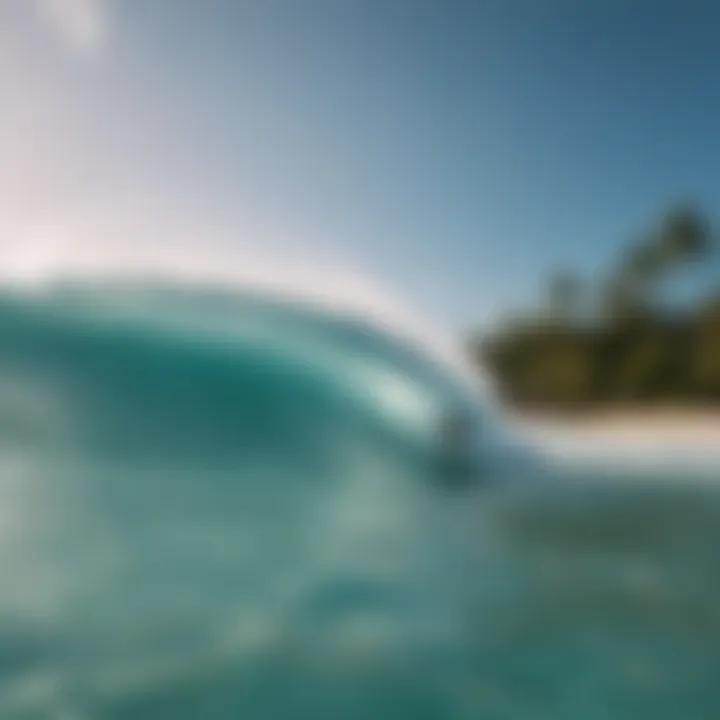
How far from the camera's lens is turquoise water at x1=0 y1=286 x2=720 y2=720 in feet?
9.80

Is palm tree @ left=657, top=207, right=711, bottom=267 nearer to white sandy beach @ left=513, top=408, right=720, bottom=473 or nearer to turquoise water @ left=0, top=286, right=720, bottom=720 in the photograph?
white sandy beach @ left=513, top=408, right=720, bottom=473

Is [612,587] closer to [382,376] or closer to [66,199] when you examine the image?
[382,376]

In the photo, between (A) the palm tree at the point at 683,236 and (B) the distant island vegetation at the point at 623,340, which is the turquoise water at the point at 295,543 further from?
(A) the palm tree at the point at 683,236

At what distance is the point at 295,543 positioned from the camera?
395cm

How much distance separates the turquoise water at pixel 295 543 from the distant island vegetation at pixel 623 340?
87 centimetres

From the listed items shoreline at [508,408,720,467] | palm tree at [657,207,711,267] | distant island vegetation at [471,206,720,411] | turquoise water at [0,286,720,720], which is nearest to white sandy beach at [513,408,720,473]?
shoreline at [508,408,720,467]

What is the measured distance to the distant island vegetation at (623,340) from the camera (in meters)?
5.33

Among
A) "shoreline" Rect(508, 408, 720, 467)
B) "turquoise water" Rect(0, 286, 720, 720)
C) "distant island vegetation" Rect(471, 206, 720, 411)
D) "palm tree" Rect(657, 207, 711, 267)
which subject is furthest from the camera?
"distant island vegetation" Rect(471, 206, 720, 411)

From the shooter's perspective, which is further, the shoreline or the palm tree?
the shoreline

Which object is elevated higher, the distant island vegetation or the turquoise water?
the distant island vegetation

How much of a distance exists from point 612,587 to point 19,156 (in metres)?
4.05

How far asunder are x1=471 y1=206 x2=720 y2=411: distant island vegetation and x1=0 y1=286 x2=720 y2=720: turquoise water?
0.87m

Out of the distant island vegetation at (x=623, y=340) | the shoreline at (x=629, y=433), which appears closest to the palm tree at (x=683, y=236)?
the distant island vegetation at (x=623, y=340)

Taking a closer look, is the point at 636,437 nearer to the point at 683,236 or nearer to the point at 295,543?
the point at 683,236
